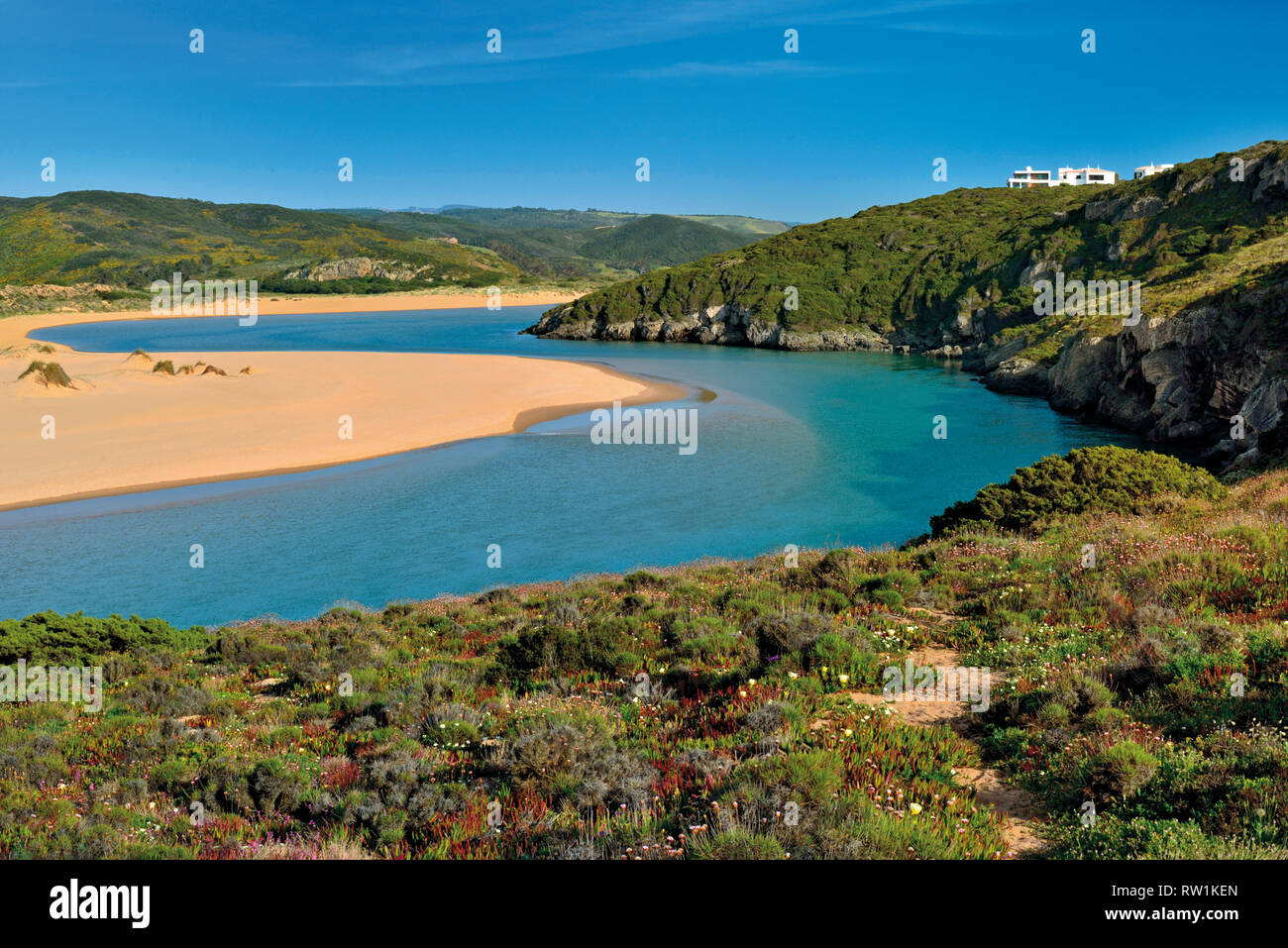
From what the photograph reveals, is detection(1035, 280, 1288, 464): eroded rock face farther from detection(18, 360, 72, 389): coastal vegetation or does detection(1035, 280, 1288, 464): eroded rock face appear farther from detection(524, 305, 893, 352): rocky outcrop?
detection(18, 360, 72, 389): coastal vegetation

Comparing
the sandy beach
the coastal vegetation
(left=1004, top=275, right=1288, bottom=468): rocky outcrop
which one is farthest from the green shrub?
the coastal vegetation

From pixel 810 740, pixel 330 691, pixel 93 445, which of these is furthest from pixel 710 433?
pixel 810 740

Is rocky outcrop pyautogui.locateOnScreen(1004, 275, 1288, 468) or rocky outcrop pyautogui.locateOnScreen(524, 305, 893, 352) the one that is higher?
rocky outcrop pyautogui.locateOnScreen(524, 305, 893, 352)

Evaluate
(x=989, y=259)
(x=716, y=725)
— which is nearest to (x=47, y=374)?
(x=716, y=725)

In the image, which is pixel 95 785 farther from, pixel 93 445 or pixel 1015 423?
pixel 1015 423

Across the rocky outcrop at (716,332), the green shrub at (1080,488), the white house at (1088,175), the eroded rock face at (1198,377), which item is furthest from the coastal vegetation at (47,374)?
the white house at (1088,175)

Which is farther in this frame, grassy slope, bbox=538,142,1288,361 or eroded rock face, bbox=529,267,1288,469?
grassy slope, bbox=538,142,1288,361

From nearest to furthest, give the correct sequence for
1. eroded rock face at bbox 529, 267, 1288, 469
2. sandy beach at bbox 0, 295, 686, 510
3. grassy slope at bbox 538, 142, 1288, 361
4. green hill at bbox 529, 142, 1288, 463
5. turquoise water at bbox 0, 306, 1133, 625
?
turquoise water at bbox 0, 306, 1133, 625 → eroded rock face at bbox 529, 267, 1288, 469 → sandy beach at bbox 0, 295, 686, 510 → green hill at bbox 529, 142, 1288, 463 → grassy slope at bbox 538, 142, 1288, 361
